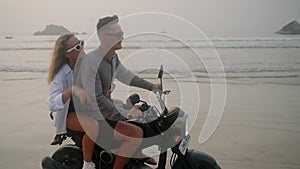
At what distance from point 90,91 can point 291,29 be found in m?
33.5

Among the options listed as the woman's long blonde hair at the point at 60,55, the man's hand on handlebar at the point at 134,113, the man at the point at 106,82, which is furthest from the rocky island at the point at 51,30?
the man's hand on handlebar at the point at 134,113

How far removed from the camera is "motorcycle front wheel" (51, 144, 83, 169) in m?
4.11

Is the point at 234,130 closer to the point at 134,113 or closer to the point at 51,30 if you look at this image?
the point at 134,113

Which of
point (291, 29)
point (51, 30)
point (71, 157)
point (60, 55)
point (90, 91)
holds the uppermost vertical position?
point (60, 55)

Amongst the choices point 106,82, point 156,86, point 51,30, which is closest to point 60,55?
point 106,82

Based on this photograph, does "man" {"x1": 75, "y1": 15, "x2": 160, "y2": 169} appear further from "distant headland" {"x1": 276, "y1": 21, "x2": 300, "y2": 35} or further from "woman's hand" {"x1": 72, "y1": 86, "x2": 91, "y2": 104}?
"distant headland" {"x1": 276, "y1": 21, "x2": 300, "y2": 35}

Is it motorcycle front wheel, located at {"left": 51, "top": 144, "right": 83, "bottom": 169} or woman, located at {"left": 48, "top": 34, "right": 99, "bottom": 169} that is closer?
woman, located at {"left": 48, "top": 34, "right": 99, "bottom": 169}

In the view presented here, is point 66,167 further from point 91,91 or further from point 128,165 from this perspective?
point 91,91

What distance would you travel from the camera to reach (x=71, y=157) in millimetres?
4148

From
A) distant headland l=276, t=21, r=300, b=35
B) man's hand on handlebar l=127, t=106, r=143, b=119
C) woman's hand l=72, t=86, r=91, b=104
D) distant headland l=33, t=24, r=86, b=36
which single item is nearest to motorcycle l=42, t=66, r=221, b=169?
man's hand on handlebar l=127, t=106, r=143, b=119

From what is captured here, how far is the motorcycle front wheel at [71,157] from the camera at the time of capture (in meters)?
4.11

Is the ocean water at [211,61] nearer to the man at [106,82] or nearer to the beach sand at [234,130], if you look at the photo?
the beach sand at [234,130]

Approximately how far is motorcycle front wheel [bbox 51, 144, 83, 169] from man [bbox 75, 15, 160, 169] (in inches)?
20.9

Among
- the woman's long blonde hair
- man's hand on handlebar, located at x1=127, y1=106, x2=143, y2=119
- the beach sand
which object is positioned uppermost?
the woman's long blonde hair
